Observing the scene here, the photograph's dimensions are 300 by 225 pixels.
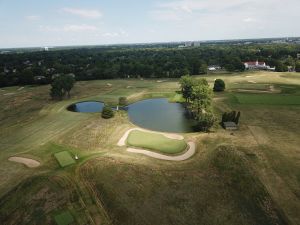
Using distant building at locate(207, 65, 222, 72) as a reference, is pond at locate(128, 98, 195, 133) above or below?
above

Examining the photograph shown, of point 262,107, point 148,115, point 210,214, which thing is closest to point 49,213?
point 210,214

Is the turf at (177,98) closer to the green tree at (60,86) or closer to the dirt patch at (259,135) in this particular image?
the dirt patch at (259,135)

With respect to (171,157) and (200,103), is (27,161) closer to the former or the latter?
(171,157)

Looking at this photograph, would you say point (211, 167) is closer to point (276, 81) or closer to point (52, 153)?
point (52, 153)

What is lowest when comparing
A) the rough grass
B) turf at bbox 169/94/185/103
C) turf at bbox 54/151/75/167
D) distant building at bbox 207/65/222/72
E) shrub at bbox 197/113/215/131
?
distant building at bbox 207/65/222/72

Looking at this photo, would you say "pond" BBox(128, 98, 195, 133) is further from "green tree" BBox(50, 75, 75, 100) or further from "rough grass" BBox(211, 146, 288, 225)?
"green tree" BBox(50, 75, 75, 100)

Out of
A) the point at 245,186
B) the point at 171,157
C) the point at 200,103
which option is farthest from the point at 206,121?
the point at 245,186

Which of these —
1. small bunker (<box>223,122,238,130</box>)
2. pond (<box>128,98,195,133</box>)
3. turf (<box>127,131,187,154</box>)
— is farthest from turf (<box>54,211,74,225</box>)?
small bunker (<box>223,122,238,130</box>)
